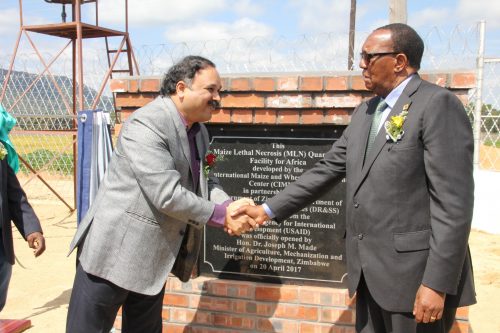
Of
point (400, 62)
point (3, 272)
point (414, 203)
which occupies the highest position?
point (400, 62)

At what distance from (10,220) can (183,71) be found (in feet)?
4.80

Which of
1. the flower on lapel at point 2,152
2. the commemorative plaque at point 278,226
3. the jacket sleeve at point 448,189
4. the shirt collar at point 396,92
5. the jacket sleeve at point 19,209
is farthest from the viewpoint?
the commemorative plaque at point 278,226

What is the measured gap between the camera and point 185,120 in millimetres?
2721

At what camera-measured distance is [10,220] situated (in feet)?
10.3

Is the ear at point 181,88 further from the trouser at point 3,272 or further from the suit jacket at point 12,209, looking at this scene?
the trouser at point 3,272

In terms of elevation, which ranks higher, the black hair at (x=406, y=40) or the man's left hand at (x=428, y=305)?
the black hair at (x=406, y=40)

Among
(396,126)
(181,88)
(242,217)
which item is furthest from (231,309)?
(396,126)

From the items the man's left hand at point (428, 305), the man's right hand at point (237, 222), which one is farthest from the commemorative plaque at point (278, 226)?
the man's left hand at point (428, 305)

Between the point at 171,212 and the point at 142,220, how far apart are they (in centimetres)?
15

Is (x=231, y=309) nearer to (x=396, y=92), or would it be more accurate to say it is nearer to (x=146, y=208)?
(x=146, y=208)

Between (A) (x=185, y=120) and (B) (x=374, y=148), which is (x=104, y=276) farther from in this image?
(B) (x=374, y=148)

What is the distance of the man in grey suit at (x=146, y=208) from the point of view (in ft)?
8.18

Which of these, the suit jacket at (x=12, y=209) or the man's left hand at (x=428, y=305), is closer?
the man's left hand at (x=428, y=305)

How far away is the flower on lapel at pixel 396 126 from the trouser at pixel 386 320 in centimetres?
67
